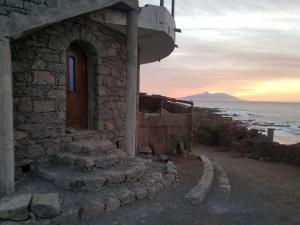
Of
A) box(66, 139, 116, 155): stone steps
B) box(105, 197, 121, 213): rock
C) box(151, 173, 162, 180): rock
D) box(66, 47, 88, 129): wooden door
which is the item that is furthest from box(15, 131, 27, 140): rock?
box(151, 173, 162, 180): rock

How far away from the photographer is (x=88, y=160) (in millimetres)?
5539

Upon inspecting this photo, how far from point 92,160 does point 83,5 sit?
9.86ft

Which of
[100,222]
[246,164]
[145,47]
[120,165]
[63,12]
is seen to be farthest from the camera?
[246,164]

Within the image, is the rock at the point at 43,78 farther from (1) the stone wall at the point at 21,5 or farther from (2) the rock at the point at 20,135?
Answer: (1) the stone wall at the point at 21,5

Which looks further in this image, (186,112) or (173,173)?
(186,112)

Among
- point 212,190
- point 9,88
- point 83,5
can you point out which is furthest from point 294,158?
point 9,88

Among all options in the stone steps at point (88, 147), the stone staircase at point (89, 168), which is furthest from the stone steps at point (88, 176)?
the stone steps at point (88, 147)

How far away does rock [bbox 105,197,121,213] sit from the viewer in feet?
16.1

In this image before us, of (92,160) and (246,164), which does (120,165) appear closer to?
(92,160)

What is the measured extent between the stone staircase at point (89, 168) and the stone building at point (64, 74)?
0.08 meters

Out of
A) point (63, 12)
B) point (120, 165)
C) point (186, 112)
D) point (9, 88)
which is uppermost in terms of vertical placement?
point (63, 12)

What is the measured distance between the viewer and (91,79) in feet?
23.0

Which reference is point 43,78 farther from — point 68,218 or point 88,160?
point 68,218

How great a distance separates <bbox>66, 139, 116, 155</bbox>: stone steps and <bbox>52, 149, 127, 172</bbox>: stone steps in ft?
0.31
